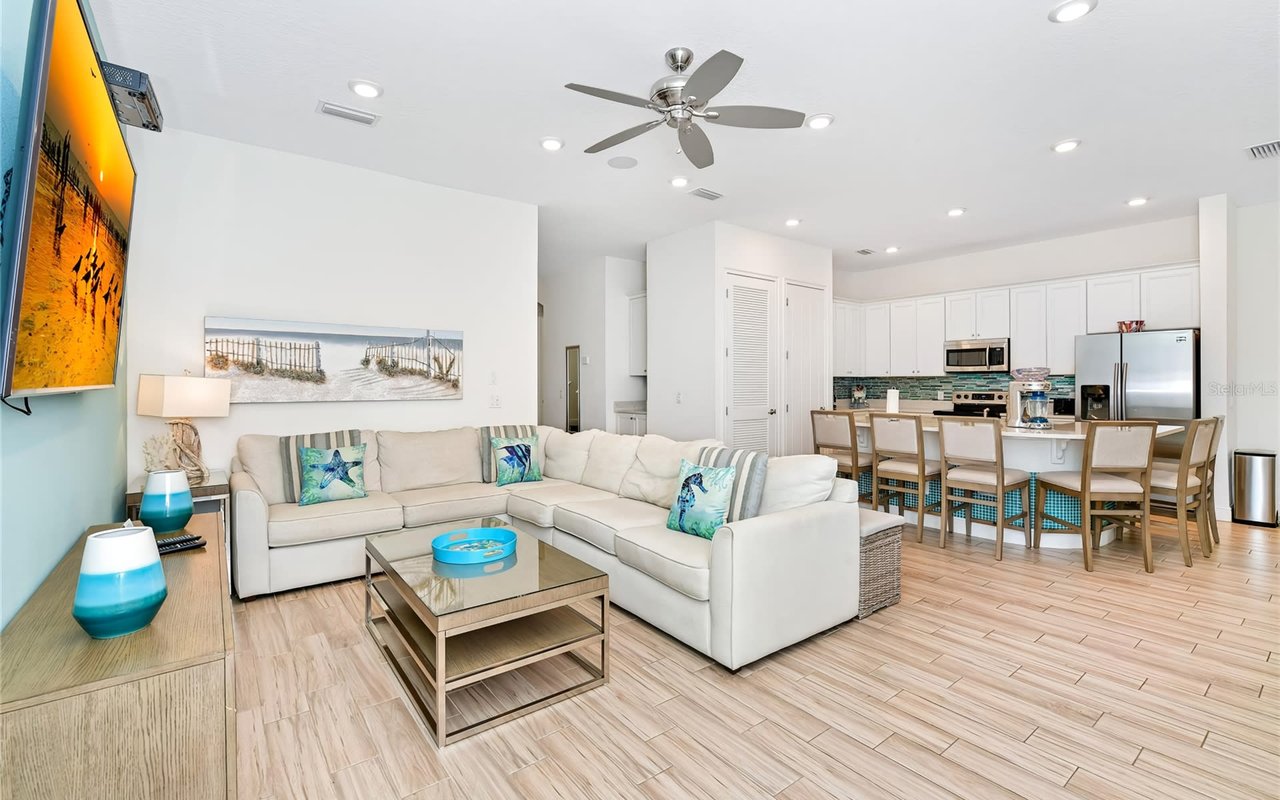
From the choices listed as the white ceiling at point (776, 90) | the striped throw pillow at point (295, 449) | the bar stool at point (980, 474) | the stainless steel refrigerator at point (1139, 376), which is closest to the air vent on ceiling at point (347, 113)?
the white ceiling at point (776, 90)

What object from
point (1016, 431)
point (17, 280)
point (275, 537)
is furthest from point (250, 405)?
point (1016, 431)

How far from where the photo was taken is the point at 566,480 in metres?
4.64

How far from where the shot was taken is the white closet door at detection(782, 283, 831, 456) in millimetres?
6352

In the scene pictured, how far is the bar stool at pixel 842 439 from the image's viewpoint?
501 cm

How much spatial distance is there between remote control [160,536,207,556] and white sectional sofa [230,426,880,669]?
132 cm

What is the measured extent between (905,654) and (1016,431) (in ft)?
7.96

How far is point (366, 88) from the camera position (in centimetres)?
313

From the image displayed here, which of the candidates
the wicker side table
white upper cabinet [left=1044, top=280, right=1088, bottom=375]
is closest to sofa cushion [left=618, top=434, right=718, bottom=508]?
the wicker side table

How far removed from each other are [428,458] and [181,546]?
227 centimetres

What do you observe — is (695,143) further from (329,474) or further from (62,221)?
(329,474)

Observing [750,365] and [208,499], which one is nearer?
[208,499]

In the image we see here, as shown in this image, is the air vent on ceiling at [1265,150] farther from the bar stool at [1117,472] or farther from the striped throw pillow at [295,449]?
the striped throw pillow at [295,449]

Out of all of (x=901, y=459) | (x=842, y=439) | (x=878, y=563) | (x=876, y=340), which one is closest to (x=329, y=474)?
(x=878, y=563)

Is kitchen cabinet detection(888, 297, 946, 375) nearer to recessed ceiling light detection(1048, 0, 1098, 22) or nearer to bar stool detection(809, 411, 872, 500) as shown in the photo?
bar stool detection(809, 411, 872, 500)
